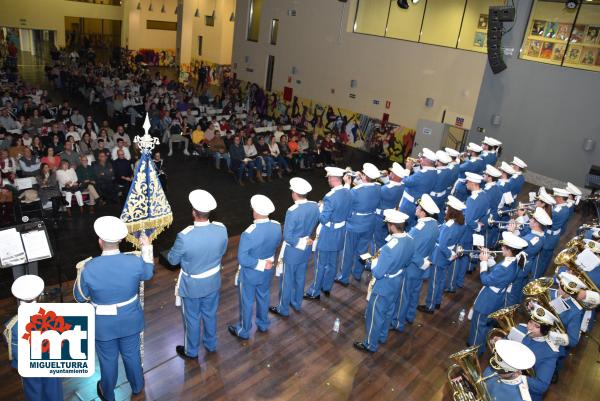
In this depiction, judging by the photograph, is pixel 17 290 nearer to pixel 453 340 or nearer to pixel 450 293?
pixel 453 340

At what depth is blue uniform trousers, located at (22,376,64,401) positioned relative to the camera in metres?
3.46

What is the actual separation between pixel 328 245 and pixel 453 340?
6.41 feet

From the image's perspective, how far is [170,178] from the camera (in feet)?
35.3

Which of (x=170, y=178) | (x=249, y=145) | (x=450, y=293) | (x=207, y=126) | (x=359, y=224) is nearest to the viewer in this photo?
(x=359, y=224)

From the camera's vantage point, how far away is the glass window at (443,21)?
52.2ft

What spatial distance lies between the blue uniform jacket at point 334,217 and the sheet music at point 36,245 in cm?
315

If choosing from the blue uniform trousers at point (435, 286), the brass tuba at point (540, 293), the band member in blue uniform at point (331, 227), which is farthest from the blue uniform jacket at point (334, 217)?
the brass tuba at point (540, 293)

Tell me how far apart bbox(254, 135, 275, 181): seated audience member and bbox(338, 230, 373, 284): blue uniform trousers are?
5147 millimetres

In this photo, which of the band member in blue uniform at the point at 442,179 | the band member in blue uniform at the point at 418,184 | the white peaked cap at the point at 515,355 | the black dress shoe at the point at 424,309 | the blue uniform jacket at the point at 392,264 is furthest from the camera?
the band member in blue uniform at the point at 442,179

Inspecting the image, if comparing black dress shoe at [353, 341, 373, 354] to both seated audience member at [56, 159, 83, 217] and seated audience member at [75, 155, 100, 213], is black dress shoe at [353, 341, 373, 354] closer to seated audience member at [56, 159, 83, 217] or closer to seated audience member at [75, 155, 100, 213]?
seated audience member at [75, 155, 100, 213]

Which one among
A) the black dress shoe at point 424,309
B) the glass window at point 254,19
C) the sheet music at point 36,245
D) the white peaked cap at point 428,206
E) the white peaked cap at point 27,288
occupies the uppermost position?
the glass window at point 254,19

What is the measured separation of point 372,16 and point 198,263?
1392cm

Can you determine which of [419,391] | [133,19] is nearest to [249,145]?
[419,391]

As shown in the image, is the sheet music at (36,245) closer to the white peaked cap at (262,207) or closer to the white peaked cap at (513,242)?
the white peaked cap at (262,207)
